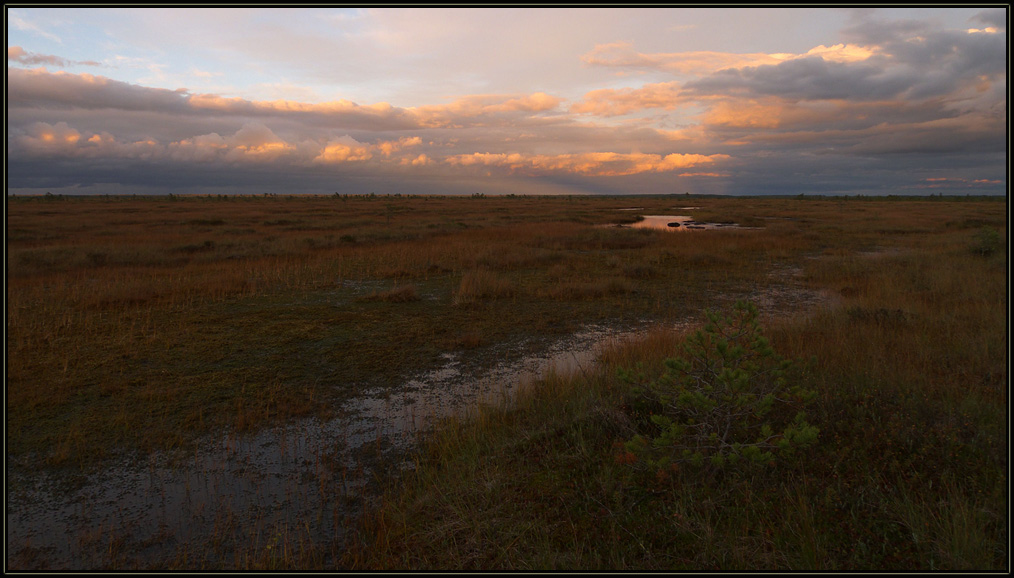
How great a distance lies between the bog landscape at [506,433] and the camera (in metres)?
3.41

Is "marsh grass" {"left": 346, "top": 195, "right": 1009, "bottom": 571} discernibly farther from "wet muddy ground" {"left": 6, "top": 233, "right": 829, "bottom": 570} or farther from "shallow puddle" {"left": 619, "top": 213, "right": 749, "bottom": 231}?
"shallow puddle" {"left": 619, "top": 213, "right": 749, "bottom": 231}

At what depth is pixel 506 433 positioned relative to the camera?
17.0 ft

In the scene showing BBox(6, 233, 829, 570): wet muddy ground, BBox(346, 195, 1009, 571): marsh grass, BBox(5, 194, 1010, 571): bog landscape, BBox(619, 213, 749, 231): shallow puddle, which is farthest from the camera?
BBox(619, 213, 749, 231): shallow puddle

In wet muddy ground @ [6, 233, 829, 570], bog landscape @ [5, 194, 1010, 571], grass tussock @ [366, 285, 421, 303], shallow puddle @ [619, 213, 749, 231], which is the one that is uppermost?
shallow puddle @ [619, 213, 749, 231]

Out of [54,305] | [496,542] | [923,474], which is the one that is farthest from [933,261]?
[54,305]

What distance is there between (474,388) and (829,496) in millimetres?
4696

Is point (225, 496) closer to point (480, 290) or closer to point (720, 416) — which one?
point (720, 416)

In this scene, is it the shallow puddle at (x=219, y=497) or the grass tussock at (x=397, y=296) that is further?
the grass tussock at (x=397, y=296)

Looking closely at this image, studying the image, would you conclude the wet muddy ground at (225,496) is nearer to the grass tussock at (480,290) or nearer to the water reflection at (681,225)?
the grass tussock at (480,290)

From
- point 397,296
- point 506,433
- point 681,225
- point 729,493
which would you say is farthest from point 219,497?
point 681,225

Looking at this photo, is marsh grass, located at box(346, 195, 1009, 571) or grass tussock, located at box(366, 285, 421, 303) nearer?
marsh grass, located at box(346, 195, 1009, 571)

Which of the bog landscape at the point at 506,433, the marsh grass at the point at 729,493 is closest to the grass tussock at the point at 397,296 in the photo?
the bog landscape at the point at 506,433

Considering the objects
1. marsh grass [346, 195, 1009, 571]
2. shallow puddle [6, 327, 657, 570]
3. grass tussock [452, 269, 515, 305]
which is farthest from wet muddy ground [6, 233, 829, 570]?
grass tussock [452, 269, 515, 305]

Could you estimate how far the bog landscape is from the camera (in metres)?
3.41
